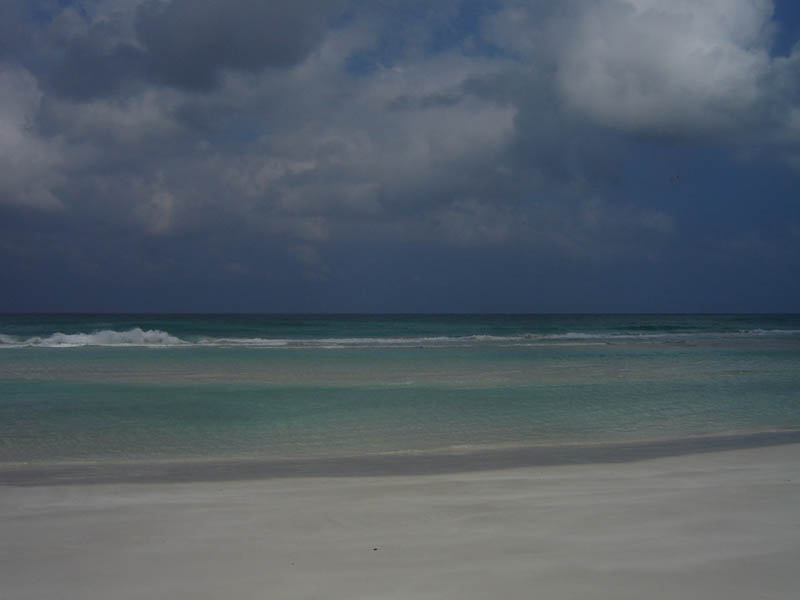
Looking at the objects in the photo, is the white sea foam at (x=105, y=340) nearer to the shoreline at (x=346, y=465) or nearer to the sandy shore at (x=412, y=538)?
the shoreline at (x=346, y=465)

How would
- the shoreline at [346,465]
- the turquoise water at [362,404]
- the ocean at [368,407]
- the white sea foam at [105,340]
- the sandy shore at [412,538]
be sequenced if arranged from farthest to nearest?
the white sea foam at [105,340], the turquoise water at [362,404], the ocean at [368,407], the shoreline at [346,465], the sandy shore at [412,538]

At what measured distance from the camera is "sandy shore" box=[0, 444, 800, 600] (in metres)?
4.09

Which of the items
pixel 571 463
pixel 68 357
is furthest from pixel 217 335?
pixel 571 463

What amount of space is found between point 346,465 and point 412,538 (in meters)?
3.14

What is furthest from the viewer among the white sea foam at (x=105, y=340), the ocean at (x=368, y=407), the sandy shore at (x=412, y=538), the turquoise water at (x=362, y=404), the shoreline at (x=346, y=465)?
the white sea foam at (x=105, y=340)

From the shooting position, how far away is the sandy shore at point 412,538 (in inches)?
161

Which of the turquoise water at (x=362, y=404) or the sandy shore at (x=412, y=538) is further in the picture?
the turquoise water at (x=362, y=404)

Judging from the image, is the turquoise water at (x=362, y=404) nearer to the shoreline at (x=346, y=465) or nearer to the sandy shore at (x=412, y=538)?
the shoreline at (x=346, y=465)

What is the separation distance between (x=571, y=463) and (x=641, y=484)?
1.37 metres

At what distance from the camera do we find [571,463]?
804cm

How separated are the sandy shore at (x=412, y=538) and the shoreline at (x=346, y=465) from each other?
404 mm

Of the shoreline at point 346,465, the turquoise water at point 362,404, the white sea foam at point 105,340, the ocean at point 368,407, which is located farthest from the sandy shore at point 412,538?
the white sea foam at point 105,340

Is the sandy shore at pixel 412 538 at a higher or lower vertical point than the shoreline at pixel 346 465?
higher

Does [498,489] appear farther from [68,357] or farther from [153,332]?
[153,332]
